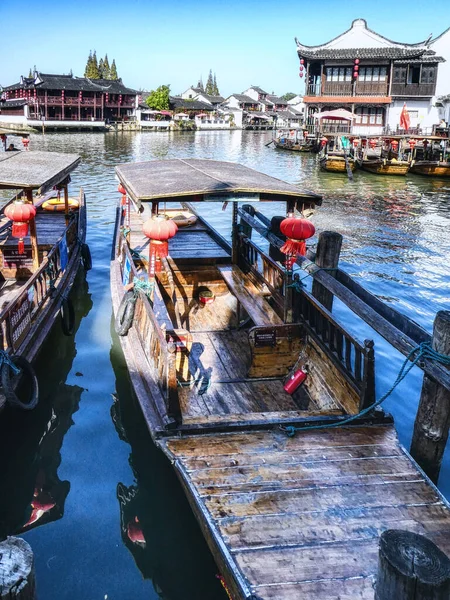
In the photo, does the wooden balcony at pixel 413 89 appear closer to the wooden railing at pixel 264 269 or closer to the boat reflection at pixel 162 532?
the wooden railing at pixel 264 269

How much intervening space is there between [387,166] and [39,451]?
3243cm

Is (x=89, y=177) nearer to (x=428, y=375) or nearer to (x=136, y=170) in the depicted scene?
(x=136, y=170)

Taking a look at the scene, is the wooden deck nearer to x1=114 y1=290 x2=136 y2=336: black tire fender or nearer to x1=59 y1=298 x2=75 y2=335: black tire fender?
x1=114 y1=290 x2=136 y2=336: black tire fender

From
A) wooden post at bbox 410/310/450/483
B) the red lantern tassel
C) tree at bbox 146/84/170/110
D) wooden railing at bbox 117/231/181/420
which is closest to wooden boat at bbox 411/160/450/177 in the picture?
the red lantern tassel

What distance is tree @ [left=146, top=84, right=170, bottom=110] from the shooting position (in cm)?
8869

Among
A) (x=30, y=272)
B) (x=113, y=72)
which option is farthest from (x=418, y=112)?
(x=113, y=72)

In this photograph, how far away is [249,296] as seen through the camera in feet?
27.0

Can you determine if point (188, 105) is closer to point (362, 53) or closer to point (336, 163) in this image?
point (362, 53)

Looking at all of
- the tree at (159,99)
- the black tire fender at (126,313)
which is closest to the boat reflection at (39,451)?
the black tire fender at (126,313)

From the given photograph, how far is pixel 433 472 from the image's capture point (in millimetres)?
5191

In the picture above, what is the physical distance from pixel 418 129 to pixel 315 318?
144 ft

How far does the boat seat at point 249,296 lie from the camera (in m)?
7.45

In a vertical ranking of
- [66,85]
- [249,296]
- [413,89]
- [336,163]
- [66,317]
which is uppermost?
[66,85]

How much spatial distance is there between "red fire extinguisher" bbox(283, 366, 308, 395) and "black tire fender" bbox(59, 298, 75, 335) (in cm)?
452
